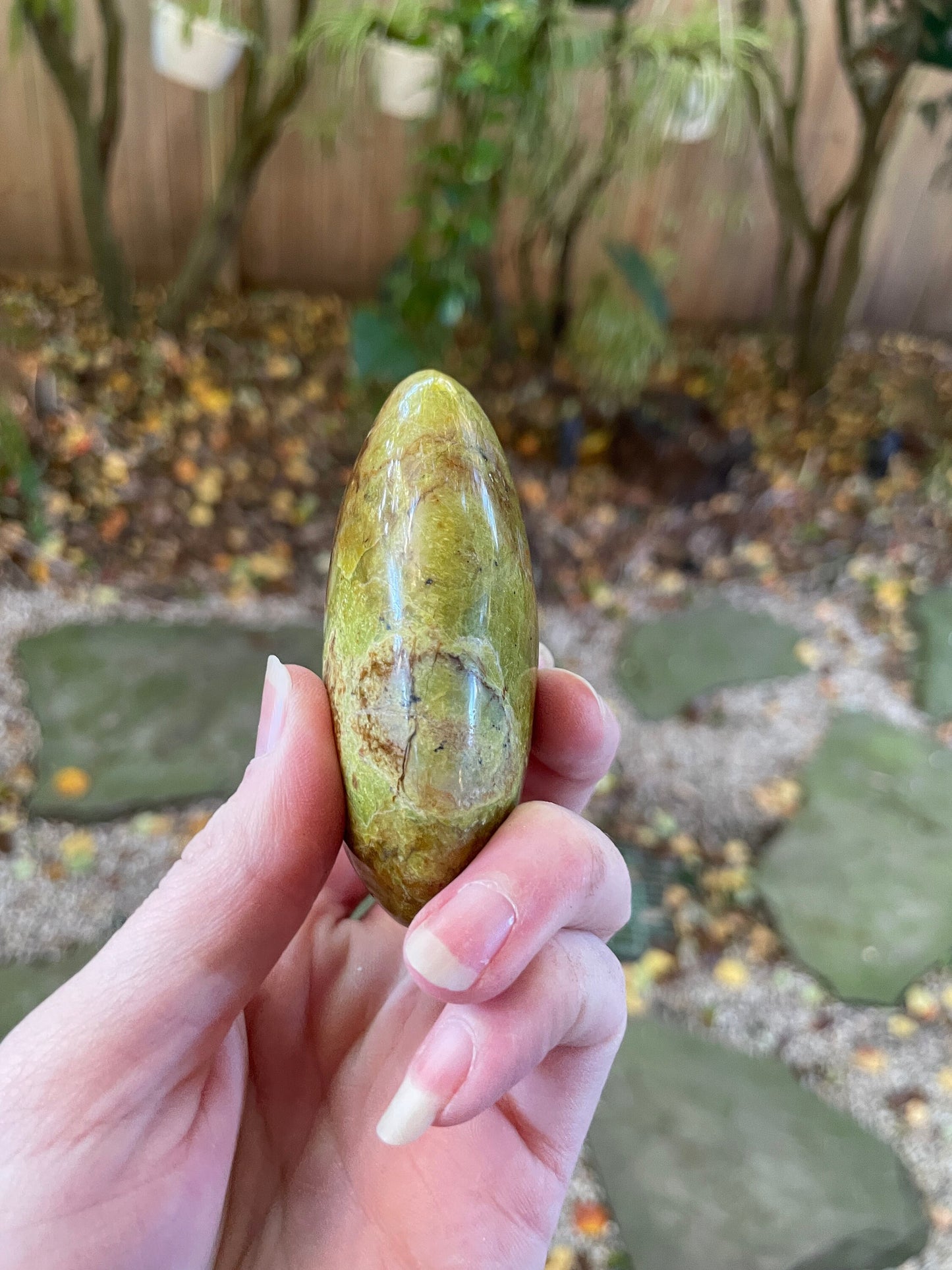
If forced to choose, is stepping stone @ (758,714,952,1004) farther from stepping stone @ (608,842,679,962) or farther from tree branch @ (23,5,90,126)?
tree branch @ (23,5,90,126)

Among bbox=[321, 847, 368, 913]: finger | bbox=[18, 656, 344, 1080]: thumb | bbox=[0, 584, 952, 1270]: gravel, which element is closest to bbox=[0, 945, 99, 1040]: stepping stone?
bbox=[0, 584, 952, 1270]: gravel

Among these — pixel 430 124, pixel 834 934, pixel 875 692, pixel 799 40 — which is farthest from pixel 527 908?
pixel 799 40

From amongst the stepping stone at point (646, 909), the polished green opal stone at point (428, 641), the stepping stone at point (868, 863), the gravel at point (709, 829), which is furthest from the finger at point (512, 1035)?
the stepping stone at point (868, 863)

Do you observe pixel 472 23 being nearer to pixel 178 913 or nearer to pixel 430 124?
pixel 430 124

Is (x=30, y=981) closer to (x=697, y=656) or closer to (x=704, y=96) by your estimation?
(x=697, y=656)

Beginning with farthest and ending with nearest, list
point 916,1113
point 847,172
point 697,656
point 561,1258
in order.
Answer: 1. point 847,172
2. point 697,656
3. point 916,1113
4. point 561,1258

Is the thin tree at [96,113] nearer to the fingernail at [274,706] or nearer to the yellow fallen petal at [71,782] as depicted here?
the yellow fallen petal at [71,782]

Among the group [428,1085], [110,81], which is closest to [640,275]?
[110,81]
